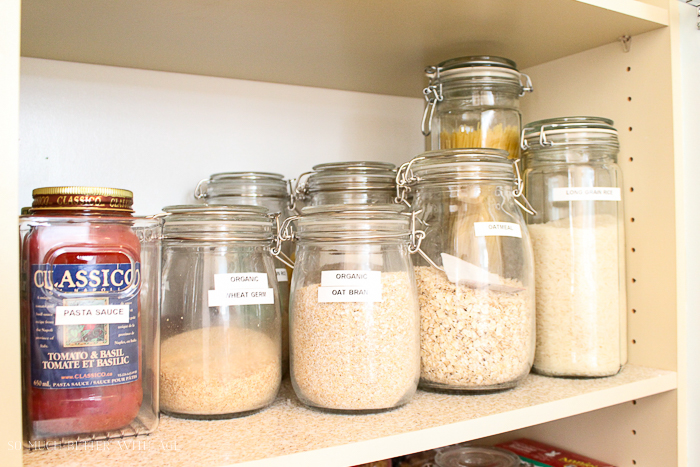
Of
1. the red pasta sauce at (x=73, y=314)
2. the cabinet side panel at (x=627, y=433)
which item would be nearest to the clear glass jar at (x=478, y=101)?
the cabinet side panel at (x=627, y=433)

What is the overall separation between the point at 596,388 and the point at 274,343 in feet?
1.46

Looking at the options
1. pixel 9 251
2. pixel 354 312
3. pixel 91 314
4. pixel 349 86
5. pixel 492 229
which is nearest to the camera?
pixel 9 251

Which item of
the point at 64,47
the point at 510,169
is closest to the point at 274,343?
the point at 510,169

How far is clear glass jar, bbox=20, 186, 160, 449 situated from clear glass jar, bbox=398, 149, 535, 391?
0.37 metres

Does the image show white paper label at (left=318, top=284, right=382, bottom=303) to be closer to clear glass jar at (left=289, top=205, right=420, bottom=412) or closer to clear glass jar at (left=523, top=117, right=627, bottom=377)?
clear glass jar at (left=289, top=205, right=420, bottom=412)

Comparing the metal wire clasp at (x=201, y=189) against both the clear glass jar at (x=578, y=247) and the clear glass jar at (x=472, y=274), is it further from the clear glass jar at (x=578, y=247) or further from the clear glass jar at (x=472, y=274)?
the clear glass jar at (x=578, y=247)

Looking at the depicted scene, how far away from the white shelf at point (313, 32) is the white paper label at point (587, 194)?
0.25 metres

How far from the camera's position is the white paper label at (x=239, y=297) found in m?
0.65

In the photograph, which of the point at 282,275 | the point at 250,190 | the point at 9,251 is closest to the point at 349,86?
the point at 250,190

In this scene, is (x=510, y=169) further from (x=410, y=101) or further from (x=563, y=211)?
(x=410, y=101)

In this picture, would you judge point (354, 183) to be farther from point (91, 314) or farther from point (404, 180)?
point (91, 314)

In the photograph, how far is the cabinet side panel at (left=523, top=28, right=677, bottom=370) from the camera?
0.85 m

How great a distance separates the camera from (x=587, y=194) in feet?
2.70

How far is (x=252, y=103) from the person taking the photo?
39.9 inches
